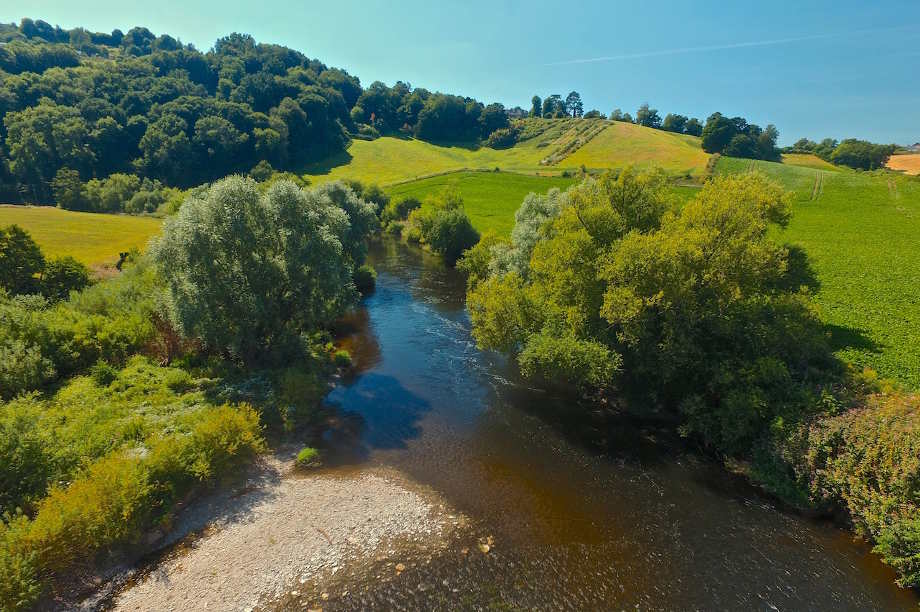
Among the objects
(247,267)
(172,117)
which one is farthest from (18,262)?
(172,117)

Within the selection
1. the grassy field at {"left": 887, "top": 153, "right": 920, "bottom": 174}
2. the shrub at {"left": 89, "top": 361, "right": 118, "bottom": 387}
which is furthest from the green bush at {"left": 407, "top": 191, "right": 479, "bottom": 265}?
the grassy field at {"left": 887, "top": 153, "right": 920, "bottom": 174}

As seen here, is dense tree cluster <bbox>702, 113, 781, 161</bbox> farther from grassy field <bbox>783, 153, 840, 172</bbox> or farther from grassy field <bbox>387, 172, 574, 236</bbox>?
grassy field <bbox>387, 172, 574, 236</bbox>

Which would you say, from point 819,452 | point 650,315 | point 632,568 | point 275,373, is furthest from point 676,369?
point 275,373

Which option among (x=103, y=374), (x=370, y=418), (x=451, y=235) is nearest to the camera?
(x=103, y=374)

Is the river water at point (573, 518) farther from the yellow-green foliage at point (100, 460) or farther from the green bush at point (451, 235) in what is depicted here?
the green bush at point (451, 235)

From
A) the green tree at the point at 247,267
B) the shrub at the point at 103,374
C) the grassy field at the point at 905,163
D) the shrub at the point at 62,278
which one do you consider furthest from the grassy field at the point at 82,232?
the grassy field at the point at 905,163

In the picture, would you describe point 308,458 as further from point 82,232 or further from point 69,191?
point 69,191

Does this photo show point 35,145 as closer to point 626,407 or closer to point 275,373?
point 275,373
